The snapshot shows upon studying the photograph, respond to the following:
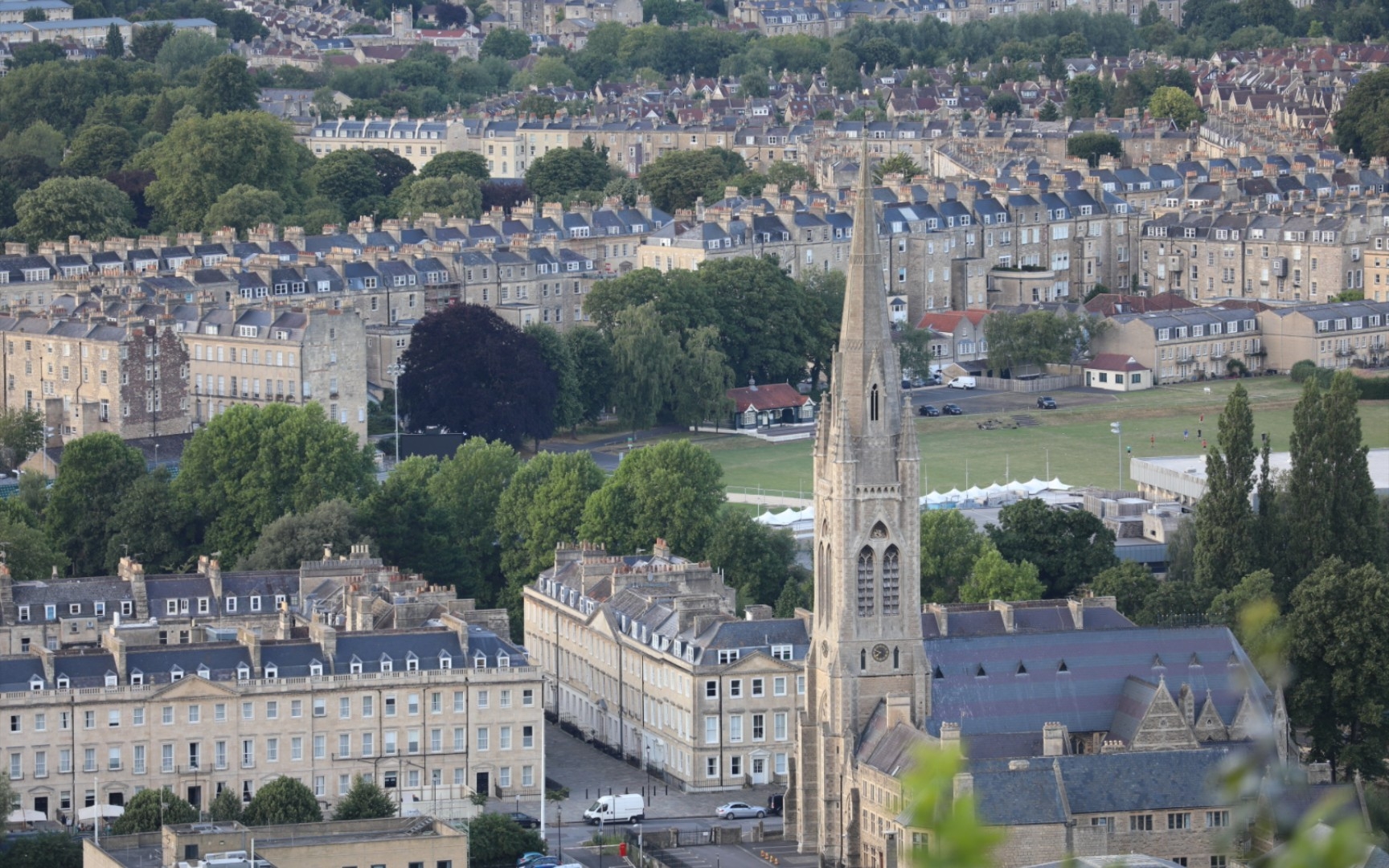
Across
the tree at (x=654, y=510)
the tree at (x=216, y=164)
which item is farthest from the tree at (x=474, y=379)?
the tree at (x=216, y=164)

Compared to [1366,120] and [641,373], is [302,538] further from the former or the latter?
[1366,120]

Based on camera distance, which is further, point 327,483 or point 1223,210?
point 1223,210

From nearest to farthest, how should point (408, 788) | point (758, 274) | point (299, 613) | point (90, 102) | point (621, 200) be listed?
point (408, 788)
point (299, 613)
point (758, 274)
point (621, 200)
point (90, 102)

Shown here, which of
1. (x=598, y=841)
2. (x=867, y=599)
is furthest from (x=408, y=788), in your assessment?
(x=867, y=599)

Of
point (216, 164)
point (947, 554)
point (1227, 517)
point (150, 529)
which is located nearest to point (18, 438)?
point (150, 529)

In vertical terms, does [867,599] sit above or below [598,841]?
above

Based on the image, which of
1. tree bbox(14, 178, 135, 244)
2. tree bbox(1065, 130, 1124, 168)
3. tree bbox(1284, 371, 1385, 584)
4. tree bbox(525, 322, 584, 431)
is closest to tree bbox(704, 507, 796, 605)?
tree bbox(1284, 371, 1385, 584)

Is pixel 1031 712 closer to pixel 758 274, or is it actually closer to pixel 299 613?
pixel 299 613
